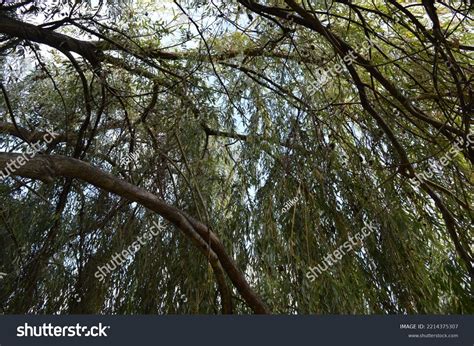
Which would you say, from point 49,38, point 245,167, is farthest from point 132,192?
point 49,38

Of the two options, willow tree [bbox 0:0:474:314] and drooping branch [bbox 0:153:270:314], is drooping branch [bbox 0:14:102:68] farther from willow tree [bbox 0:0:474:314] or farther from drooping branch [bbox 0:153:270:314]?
drooping branch [bbox 0:153:270:314]

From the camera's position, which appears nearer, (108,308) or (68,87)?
(108,308)

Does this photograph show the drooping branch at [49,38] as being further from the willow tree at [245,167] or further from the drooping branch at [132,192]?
the drooping branch at [132,192]

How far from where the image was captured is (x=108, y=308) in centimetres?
223

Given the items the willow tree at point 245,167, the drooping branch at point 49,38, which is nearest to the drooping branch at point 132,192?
the willow tree at point 245,167

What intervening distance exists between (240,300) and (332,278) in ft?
1.15

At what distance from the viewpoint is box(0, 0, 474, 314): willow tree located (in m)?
2.07

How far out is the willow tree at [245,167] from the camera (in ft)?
6.78

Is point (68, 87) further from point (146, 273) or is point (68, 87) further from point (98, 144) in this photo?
point (146, 273)

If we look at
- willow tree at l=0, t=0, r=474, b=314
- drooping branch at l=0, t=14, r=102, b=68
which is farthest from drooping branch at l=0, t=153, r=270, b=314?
drooping branch at l=0, t=14, r=102, b=68

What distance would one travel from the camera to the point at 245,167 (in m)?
2.29

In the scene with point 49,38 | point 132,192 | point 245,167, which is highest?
point 49,38

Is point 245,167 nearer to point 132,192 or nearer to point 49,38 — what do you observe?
point 132,192

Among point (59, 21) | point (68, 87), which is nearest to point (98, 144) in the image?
point (68, 87)
